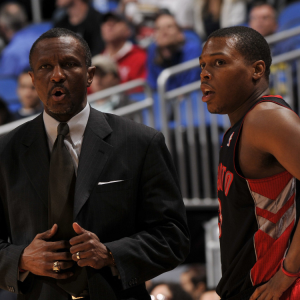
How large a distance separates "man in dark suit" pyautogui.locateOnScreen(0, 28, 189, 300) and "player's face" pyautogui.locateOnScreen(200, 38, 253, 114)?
0.32 metres

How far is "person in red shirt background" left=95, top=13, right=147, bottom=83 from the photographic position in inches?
259

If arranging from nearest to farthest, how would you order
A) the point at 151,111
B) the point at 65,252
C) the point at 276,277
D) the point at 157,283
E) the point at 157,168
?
the point at 276,277 → the point at 65,252 → the point at 157,168 → the point at 157,283 → the point at 151,111

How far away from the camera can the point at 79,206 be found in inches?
74.9

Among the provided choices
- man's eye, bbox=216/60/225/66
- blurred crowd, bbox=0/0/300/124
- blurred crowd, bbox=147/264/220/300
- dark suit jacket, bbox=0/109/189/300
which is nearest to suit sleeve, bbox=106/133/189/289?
dark suit jacket, bbox=0/109/189/300

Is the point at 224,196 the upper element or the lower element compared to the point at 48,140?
lower

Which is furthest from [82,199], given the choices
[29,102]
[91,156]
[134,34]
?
[134,34]

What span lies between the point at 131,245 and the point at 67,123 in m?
0.58

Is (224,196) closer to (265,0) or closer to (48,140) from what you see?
(48,140)

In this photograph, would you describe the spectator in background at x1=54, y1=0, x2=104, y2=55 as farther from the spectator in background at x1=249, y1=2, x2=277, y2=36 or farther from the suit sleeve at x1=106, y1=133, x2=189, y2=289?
the suit sleeve at x1=106, y1=133, x2=189, y2=289

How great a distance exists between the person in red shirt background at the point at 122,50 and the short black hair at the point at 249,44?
465 cm

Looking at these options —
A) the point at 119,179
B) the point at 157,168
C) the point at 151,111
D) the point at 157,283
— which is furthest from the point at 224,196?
the point at 151,111

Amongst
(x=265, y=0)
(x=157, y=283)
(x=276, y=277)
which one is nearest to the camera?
(x=276, y=277)

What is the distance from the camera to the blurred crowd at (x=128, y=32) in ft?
18.8

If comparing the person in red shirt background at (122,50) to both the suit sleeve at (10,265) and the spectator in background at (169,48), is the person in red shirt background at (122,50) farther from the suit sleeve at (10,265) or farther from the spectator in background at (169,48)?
the suit sleeve at (10,265)
